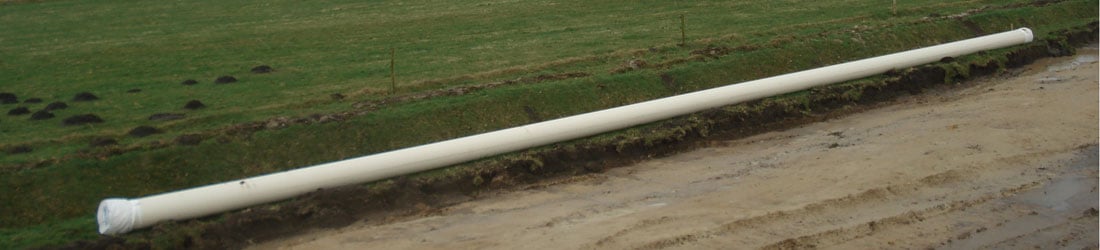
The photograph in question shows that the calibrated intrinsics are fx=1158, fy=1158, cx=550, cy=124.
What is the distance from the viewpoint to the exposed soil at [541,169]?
15.7 m

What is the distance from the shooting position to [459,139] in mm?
18047

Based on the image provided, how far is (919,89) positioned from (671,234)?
10700 mm

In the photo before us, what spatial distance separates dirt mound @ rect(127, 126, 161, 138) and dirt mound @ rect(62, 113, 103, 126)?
4.53 ft

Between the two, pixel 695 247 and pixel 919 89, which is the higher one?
pixel 695 247

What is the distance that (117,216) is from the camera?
1471cm

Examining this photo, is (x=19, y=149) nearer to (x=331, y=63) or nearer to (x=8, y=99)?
(x=8, y=99)

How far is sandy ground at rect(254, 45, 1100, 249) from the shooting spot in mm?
14906

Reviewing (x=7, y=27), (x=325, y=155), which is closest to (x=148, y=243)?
(x=325, y=155)

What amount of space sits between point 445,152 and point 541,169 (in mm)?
1579

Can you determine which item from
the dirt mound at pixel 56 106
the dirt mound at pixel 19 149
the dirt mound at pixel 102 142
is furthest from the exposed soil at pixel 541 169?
the dirt mound at pixel 56 106

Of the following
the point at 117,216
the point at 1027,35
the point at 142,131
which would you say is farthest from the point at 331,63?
the point at 1027,35

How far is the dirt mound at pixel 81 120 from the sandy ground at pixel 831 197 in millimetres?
6096

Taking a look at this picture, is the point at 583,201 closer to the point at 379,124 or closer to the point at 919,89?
the point at 379,124

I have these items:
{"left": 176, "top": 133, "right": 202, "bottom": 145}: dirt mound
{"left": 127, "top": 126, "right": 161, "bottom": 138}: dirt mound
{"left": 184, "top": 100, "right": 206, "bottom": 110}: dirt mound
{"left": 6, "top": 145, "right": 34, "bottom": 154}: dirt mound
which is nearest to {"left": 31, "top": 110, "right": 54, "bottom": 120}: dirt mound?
{"left": 184, "top": 100, "right": 206, "bottom": 110}: dirt mound
